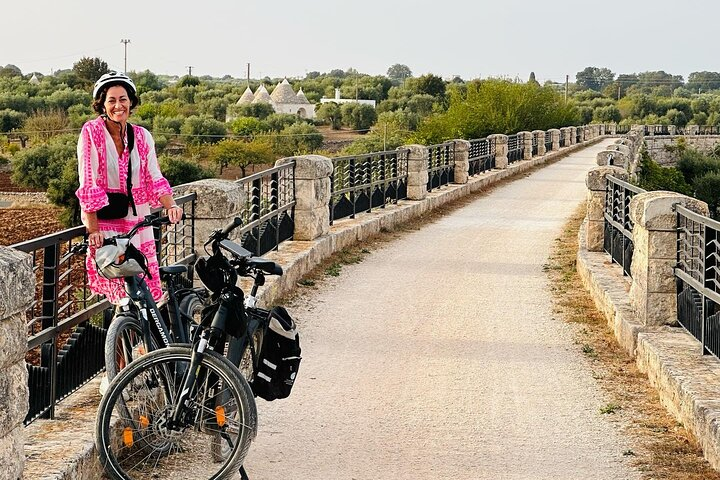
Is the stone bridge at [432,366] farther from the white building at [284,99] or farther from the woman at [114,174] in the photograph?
the white building at [284,99]

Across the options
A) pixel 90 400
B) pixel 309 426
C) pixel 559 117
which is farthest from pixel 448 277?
pixel 559 117

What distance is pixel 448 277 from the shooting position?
42.9ft

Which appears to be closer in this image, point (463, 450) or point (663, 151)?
point (463, 450)

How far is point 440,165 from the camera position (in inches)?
926

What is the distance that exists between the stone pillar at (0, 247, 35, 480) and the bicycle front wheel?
56 centimetres

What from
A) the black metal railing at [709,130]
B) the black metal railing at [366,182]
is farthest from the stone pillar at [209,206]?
the black metal railing at [709,130]

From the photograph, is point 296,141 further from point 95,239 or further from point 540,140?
point 95,239

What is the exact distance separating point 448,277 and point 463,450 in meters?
6.67

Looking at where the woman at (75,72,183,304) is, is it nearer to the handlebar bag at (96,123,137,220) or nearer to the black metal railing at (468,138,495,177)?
the handlebar bag at (96,123,137,220)

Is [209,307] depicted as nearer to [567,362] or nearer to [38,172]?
[567,362]

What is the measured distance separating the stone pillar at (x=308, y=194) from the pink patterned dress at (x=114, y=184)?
6809 mm

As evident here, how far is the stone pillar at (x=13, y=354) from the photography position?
13.8ft

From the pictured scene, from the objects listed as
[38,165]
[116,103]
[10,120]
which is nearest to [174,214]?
[116,103]

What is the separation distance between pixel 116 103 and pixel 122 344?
122 centimetres
